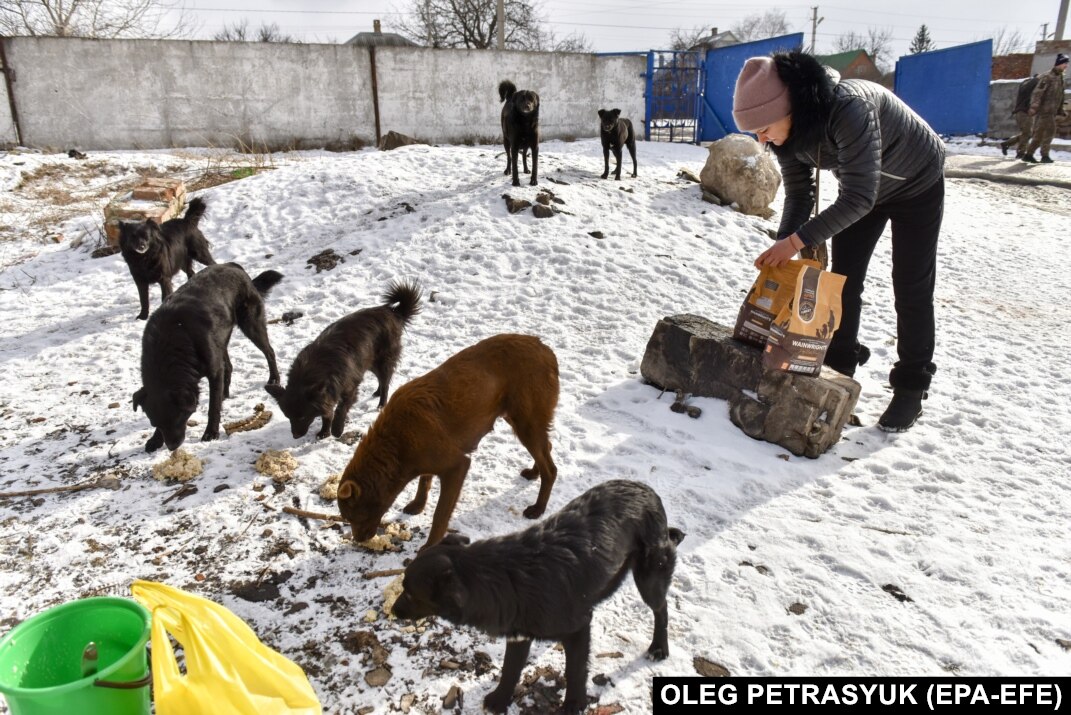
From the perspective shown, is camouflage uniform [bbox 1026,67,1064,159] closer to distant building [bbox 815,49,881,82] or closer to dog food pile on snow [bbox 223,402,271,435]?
dog food pile on snow [bbox 223,402,271,435]

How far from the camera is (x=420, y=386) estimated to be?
10.9 ft

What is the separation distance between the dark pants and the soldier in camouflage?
51.6ft

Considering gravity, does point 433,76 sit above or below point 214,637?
above

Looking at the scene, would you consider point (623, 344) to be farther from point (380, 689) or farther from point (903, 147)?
point (380, 689)

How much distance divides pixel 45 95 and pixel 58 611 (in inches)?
692

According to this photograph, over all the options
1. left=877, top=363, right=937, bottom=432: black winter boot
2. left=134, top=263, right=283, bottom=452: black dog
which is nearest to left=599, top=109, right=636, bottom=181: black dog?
left=877, top=363, right=937, bottom=432: black winter boot

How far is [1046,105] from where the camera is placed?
15.4 metres

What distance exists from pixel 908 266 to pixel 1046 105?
16232 millimetres

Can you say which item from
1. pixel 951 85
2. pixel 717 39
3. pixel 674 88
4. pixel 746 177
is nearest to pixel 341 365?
pixel 746 177

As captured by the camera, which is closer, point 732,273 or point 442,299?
point 442,299

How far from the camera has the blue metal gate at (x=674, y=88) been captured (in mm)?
18594

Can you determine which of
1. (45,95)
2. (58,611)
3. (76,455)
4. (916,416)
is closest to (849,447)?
(916,416)

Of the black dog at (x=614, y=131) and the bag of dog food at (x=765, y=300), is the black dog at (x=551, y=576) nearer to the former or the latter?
the bag of dog food at (x=765, y=300)

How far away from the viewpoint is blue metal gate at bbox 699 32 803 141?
58.9ft
